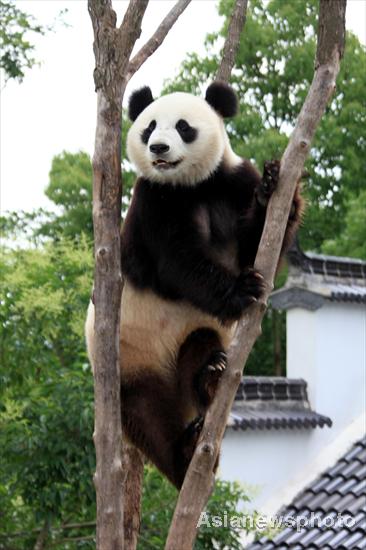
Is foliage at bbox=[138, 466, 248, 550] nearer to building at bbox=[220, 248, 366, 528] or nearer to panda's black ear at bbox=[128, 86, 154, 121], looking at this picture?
building at bbox=[220, 248, 366, 528]

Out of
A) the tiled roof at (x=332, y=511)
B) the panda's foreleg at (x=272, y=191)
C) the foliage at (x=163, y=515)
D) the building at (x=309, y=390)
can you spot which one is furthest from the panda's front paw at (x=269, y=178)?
the building at (x=309, y=390)

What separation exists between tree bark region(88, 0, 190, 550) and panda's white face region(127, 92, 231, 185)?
0.54 m

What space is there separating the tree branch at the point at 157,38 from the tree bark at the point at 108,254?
1.41 feet

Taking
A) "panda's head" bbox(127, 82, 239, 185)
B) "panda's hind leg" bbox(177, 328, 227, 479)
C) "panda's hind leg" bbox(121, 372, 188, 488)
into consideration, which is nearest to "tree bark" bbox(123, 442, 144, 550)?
"panda's hind leg" bbox(121, 372, 188, 488)

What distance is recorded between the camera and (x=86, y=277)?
5992 mm

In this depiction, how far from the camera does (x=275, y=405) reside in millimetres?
7422

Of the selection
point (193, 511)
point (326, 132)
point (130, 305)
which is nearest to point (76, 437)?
point (130, 305)

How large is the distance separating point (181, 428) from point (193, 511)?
0.67 meters

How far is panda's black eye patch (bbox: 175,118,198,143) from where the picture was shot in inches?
146

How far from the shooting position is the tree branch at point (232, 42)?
435 cm

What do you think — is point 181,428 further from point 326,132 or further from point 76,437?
point 326,132

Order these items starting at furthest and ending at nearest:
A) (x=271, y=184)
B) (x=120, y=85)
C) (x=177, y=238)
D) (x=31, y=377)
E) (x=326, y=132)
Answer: (x=326, y=132) → (x=31, y=377) → (x=177, y=238) → (x=271, y=184) → (x=120, y=85)

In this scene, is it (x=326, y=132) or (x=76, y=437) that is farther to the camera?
(x=326, y=132)

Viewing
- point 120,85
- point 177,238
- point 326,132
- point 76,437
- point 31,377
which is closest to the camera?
point 120,85
